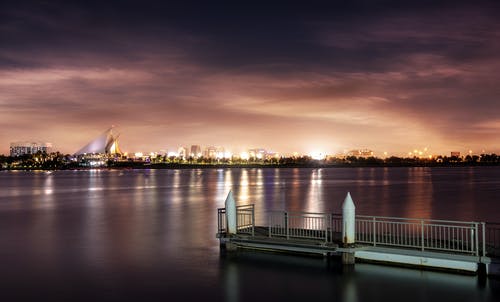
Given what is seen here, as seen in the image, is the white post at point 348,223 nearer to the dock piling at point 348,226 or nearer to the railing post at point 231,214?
the dock piling at point 348,226

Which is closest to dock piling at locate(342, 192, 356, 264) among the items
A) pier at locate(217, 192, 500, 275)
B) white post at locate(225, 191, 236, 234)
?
pier at locate(217, 192, 500, 275)

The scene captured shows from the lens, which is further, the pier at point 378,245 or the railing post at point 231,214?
the railing post at point 231,214

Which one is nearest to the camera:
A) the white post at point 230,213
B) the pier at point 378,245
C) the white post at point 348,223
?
the pier at point 378,245

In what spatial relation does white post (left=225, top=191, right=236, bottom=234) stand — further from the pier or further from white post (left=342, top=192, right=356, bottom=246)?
white post (left=342, top=192, right=356, bottom=246)

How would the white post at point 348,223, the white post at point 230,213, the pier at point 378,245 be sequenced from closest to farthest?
1. the pier at point 378,245
2. the white post at point 348,223
3. the white post at point 230,213

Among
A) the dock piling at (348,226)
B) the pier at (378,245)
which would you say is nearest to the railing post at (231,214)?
the pier at (378,245)

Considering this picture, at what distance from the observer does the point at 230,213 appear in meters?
21.5

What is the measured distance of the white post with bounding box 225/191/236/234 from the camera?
845 inches

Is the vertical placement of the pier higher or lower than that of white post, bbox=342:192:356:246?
lower

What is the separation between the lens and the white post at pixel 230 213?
70.4ft

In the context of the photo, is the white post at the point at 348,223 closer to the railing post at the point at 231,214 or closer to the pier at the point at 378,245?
the pier at the point at 378,245

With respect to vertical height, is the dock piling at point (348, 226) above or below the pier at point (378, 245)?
above

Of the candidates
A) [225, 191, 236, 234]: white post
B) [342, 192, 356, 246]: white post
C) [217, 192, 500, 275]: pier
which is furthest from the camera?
[225, 191, 236, 234]: white post

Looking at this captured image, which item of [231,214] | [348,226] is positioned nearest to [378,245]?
[348,226]
